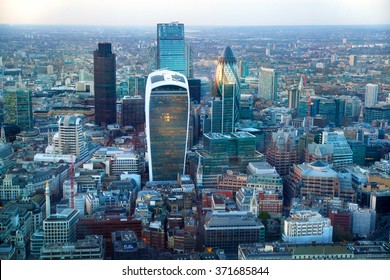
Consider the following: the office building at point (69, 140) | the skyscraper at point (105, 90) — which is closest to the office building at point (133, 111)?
the skyscraper at point (105, 90)

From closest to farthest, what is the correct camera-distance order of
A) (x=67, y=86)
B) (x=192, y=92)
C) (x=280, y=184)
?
(x=280, y=184)
(x=192, y=92)
(x=67, y=86)

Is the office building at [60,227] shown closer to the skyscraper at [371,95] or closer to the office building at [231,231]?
the office building at [231,231]

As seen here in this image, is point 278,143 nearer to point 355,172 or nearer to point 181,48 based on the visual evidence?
point 355,172

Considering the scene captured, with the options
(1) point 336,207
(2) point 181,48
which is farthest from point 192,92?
(1) point 336,207

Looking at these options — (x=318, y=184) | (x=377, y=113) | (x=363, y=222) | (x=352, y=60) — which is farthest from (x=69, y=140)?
(x=377, y=113)

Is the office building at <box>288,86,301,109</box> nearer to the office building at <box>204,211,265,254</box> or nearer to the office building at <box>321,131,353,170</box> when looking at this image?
the office building at <box>321,131,353,170</box>

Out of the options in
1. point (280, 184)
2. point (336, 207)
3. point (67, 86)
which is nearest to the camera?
point (336, 207)
